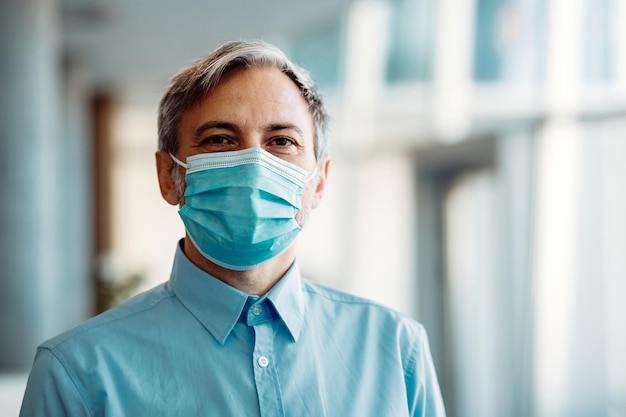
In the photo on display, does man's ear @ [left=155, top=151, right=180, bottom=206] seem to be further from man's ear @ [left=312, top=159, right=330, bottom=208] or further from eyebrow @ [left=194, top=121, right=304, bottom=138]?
man's ear @ [left=312, top=159, right=330, bottom=208]

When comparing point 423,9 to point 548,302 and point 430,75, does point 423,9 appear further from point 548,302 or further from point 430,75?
point 548,302

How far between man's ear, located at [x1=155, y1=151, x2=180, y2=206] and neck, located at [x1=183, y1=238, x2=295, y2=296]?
0.11 m

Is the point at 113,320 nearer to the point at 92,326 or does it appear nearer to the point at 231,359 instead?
the point at 92,326

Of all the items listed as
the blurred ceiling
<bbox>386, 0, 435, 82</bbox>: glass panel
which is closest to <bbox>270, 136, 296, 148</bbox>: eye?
the blurred ceiling

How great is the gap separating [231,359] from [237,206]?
31cm

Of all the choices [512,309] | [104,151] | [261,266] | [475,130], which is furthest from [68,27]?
[261,266]

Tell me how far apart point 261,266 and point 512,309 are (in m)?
3.31

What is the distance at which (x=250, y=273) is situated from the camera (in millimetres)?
1558

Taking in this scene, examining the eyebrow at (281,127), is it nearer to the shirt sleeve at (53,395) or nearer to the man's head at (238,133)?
the man's head at (238,133)

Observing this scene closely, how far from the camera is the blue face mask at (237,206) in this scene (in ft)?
5.04

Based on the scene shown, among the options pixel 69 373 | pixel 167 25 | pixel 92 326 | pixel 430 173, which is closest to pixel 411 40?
pixel 430 173

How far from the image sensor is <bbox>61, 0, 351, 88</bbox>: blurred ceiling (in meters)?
6.50

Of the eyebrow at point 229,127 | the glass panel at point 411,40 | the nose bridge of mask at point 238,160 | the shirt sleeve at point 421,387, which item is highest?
the glass panel at point 411,40

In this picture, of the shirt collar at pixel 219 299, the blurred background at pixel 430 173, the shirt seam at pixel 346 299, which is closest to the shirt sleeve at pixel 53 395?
the shirt collar at pixel 219 299
